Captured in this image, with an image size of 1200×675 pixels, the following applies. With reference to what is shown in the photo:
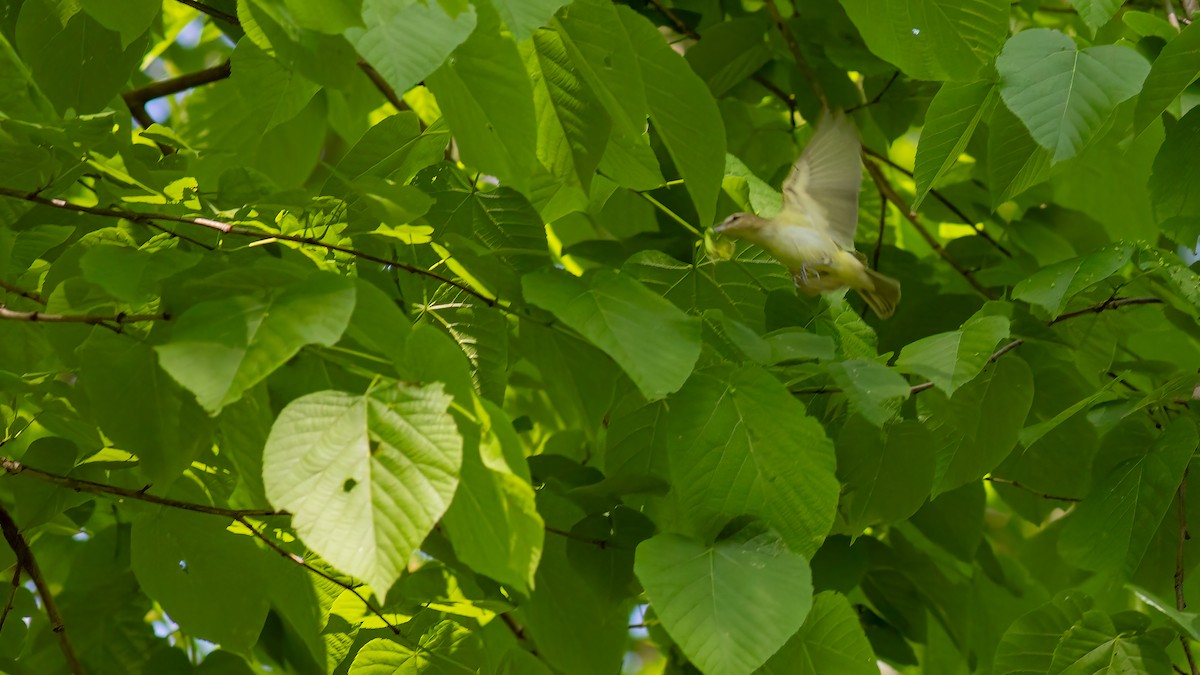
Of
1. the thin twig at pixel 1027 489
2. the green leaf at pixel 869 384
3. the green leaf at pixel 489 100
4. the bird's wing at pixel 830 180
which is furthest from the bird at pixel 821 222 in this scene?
the green leaf at pixel 489 100

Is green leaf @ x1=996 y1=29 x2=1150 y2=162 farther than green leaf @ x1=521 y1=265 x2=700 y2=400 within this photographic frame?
Yes

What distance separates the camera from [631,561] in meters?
1.56

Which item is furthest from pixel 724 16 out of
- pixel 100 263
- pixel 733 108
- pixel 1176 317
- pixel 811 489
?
pixel 100 263

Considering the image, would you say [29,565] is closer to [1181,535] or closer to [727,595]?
[727,595]

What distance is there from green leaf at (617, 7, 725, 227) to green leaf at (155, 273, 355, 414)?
48 centimetres

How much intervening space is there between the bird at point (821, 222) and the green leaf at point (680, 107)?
0.46 metres

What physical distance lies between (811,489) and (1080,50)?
2.31ft

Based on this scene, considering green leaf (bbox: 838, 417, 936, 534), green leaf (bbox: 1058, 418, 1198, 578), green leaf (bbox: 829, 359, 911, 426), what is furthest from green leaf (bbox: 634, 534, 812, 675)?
green leaf (bbox: 1058, 418, 1198, 578)

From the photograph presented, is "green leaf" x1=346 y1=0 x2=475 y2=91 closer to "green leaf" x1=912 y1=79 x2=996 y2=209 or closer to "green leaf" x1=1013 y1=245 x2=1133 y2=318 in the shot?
"green leaf" x1=912 y1=79 x2=996 y2=209

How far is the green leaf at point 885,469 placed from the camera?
166cm

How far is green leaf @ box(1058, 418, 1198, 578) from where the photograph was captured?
174 centimetres

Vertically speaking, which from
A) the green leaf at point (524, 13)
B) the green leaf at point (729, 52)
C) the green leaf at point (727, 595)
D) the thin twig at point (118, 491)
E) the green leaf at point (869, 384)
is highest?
the green leaf at point (524, 13)

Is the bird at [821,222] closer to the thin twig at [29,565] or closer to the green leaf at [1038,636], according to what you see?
the green leaf at [1038,636]

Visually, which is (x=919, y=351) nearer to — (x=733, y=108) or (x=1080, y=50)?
(x=1080, y=50)
